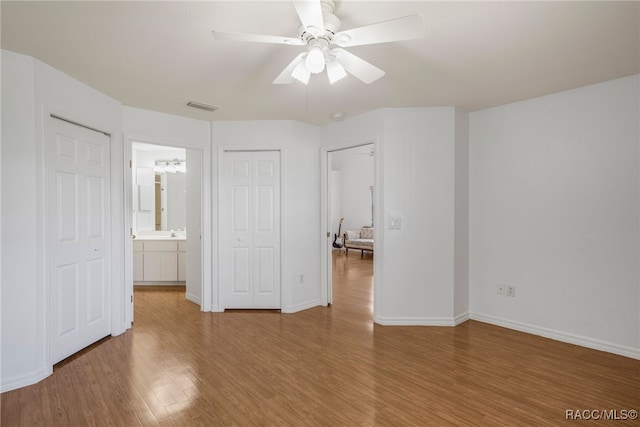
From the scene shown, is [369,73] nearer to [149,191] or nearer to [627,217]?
[627,217]

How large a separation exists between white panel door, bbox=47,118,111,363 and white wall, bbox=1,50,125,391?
0.15 meters

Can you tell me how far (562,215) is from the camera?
128 inches

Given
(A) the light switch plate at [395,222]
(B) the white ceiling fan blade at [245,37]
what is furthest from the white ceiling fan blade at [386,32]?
(A) the light switch plate at [395,222]

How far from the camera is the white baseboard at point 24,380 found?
235 centimetres

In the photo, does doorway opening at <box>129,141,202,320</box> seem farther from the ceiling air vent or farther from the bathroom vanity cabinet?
the ceiling air vent

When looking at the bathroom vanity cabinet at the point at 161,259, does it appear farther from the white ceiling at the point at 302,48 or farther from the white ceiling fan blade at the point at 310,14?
the white ceiling fan blade at the point at 310,14

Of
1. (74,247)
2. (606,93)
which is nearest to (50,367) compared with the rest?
(74,247)

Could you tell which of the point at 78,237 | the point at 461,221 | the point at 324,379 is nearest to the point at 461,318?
the point at 461,221

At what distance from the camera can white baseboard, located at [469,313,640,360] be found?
114 inches

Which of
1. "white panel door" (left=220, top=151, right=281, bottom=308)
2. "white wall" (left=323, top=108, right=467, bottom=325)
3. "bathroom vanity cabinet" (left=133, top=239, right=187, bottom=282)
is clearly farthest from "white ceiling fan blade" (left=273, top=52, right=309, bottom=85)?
"bathroom vanity cabinet" (left=133, top=239, right=187, bottom=282)

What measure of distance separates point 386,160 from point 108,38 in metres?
2.70

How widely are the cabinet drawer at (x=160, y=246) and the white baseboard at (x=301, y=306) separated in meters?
2.32

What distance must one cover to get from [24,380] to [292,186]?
9.84 ft
